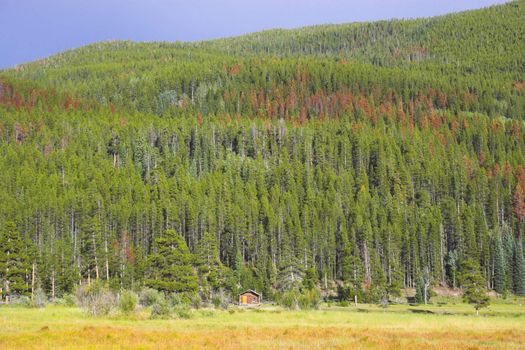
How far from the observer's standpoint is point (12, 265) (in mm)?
85938

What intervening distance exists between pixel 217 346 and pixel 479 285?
63757mm

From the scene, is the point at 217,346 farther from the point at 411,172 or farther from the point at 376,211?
the point at 411,172

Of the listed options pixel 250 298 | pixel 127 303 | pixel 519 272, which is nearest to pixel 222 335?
pixel 127 303

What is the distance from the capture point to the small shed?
3831 inches

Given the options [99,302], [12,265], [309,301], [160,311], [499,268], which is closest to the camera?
[160,311]

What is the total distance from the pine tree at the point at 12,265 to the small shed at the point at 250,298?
32187 mm

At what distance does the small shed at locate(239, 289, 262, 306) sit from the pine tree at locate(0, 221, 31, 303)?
32187 mm

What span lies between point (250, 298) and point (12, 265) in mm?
36192

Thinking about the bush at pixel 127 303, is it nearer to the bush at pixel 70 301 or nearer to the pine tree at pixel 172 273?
the pine tree at pixel 172 273

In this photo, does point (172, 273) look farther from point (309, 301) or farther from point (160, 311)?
point (160, 311)

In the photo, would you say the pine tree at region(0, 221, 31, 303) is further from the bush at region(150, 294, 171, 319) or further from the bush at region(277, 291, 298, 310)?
the bush at region(277, 291, 298, 310)

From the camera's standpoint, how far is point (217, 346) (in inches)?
1379

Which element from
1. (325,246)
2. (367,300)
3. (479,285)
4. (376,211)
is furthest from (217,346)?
(376,211)

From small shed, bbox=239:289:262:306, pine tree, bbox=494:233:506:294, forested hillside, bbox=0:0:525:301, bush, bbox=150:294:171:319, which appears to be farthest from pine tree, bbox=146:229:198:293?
pine tree, bbox=494:233:506:294
